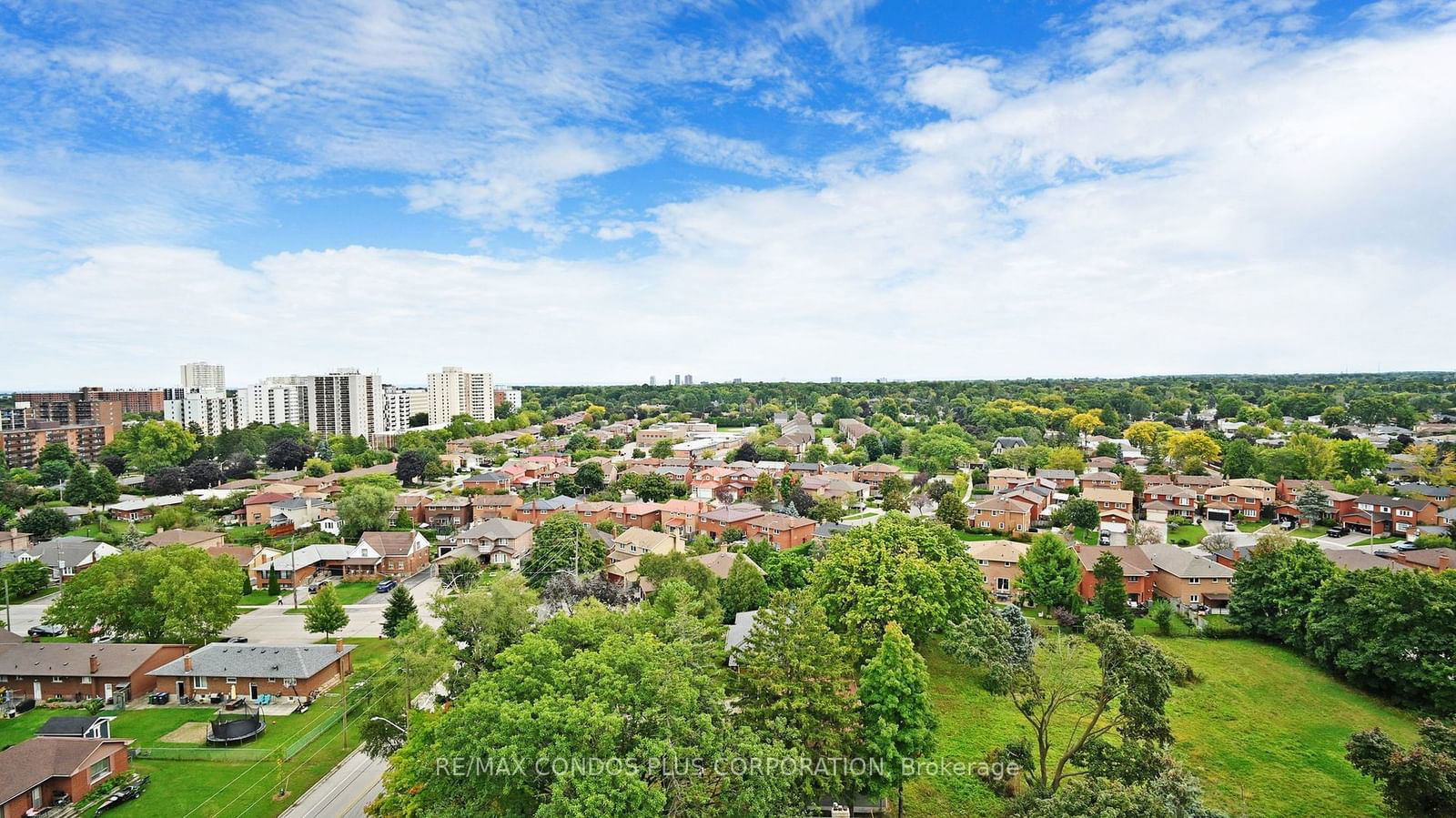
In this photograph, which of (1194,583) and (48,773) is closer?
(48,773)

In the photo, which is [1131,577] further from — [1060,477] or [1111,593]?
[1060,477]

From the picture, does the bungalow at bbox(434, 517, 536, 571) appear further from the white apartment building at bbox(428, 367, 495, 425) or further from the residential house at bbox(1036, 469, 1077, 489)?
the white apartment building at bbox(428, 367, 495, 425)

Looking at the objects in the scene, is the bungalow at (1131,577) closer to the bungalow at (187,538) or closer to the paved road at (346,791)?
the paved road at (346,791)

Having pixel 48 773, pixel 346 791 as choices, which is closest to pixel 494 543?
pixel 346 791

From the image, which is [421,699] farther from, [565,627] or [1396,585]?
[1396,585]

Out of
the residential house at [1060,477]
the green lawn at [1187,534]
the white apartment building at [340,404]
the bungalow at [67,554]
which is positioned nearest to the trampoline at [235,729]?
the bungalow at [67,554]

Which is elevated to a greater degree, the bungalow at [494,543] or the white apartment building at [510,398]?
the white apartment building at [510,398]
